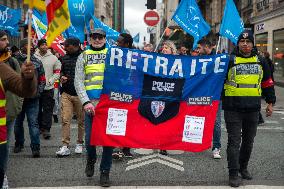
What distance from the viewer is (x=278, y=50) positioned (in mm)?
25922

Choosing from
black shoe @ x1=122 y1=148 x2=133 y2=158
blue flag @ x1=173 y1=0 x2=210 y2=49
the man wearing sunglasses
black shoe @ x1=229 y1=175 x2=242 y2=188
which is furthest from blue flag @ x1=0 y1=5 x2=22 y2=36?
black shoe @ x1=229 y1=175 x2=242 y2=188

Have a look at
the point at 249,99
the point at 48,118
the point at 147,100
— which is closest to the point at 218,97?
the point at 249,99

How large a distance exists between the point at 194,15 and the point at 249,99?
5.10 metres

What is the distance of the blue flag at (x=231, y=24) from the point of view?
31.3ft

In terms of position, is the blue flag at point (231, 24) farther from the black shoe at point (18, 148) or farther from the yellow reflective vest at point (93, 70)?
the black shoe at point (18, 148)

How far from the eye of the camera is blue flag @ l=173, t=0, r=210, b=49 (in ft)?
34.2

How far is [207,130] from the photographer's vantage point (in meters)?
5.86

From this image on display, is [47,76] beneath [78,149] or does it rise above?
above

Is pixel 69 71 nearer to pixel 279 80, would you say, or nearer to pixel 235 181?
pixel 235 181

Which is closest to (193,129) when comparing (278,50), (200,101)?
(200,101)

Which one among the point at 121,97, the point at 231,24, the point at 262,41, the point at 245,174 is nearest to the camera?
the point at 121,97

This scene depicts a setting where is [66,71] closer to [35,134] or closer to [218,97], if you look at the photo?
[35,134]

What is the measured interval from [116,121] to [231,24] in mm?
4824

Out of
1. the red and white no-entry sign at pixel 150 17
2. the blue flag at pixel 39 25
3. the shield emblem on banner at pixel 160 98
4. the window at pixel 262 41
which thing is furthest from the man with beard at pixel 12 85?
the window at pixel 262 41
